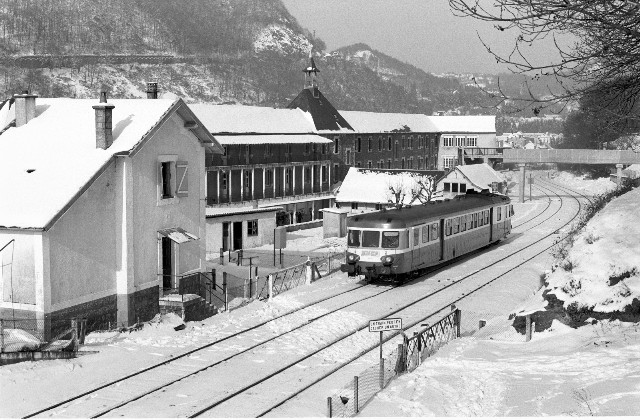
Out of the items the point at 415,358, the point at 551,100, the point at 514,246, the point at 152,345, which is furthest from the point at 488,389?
the point at 514,246

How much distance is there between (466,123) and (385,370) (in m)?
85.5

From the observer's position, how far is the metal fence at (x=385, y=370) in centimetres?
1595

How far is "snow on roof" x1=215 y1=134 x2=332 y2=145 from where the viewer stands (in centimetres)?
5284

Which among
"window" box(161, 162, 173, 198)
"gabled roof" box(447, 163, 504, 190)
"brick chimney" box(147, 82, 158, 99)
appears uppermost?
"brick chimney" box(147, 82, 158, 99)

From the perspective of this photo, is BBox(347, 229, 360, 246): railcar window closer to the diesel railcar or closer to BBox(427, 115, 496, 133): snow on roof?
the diesel railcar

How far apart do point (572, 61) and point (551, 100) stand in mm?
780

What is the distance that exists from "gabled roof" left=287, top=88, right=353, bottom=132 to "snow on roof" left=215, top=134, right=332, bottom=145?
16.8 feet

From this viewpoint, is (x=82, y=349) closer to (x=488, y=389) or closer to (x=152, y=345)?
(x=152, y=345)

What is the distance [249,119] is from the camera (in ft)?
191

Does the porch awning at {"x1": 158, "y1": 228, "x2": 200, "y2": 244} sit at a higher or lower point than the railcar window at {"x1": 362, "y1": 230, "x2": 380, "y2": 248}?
higher

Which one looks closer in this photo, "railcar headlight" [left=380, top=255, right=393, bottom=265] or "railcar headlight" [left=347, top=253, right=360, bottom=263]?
"railcar headlight" [left=380, top=255, right=393, bottom=265]

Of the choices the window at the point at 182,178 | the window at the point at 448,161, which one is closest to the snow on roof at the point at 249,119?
the window at the point at 182,178

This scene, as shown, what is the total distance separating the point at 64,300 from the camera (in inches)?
890

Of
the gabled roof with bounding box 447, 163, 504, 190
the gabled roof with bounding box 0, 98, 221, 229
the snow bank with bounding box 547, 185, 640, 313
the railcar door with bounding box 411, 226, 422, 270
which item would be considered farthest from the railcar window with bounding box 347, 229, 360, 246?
the gabled roof with bounding box 447, 163, 504, 190
